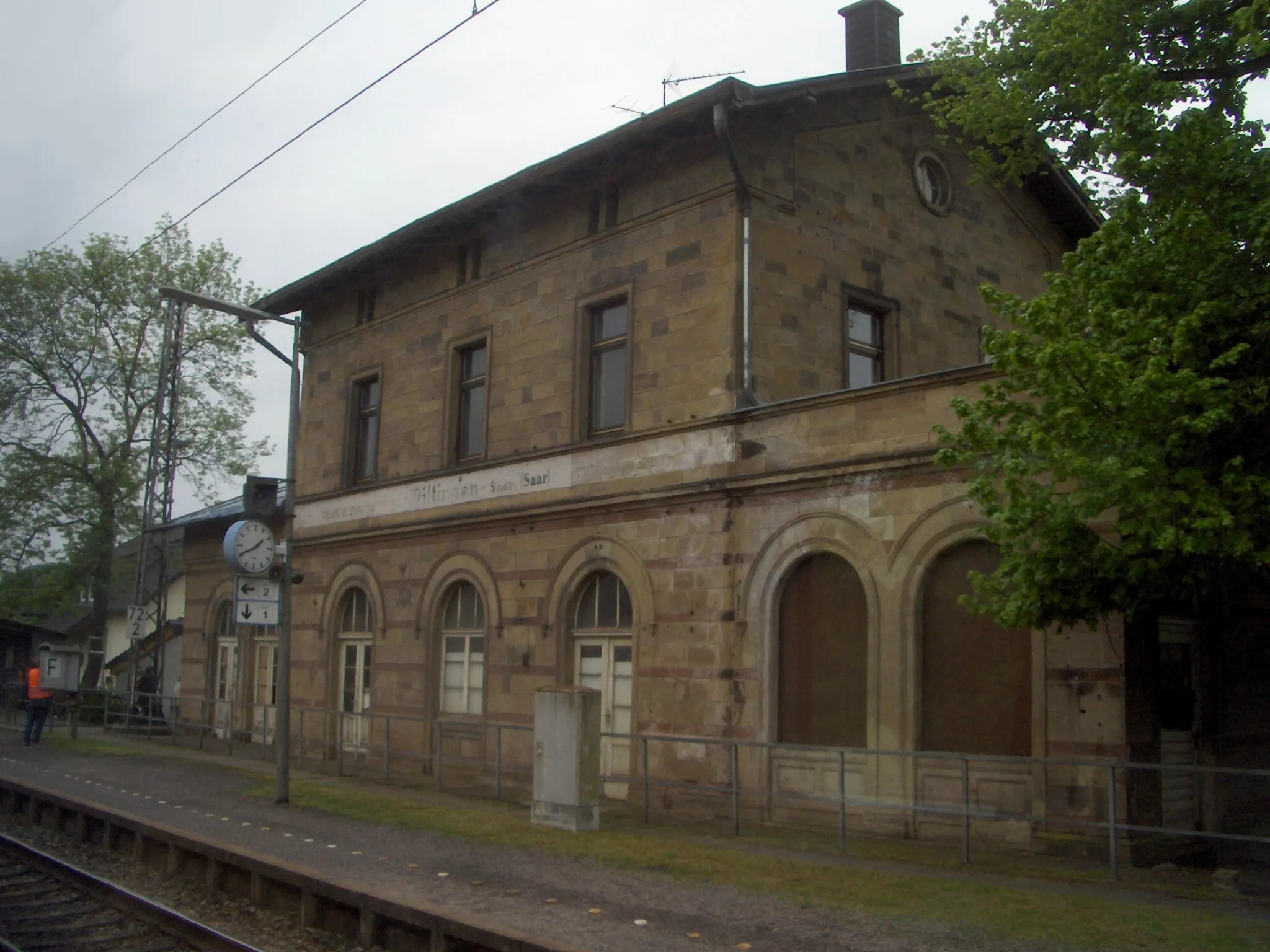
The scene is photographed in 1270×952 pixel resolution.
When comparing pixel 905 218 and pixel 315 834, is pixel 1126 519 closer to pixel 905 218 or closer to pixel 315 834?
pixel 315 834

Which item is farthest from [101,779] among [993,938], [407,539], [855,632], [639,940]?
[993,938]

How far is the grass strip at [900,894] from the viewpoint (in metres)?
8.09

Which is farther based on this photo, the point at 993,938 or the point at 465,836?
the point at 465,836

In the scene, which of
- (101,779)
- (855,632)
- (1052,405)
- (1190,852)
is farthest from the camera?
(101,779)

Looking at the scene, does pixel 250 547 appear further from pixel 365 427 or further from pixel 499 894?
pixel 365 427

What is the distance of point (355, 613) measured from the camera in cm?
2202

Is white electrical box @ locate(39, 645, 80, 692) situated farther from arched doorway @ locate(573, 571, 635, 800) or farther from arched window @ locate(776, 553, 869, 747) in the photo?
arched window @ locate(776, 553, 869, 747)

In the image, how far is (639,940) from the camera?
322 inches

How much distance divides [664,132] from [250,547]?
7155 mm

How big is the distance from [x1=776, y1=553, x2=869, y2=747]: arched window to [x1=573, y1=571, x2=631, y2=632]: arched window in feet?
8.77

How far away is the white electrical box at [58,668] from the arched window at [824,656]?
48.4 ft

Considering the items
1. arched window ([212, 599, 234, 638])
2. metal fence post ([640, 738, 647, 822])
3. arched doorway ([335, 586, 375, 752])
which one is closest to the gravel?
metal fence post ([640, 738, 647, 822])

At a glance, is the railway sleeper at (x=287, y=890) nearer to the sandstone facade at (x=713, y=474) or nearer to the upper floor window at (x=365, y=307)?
the sandstone facade at (x=713, y=474)

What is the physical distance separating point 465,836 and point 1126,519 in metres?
7.06
